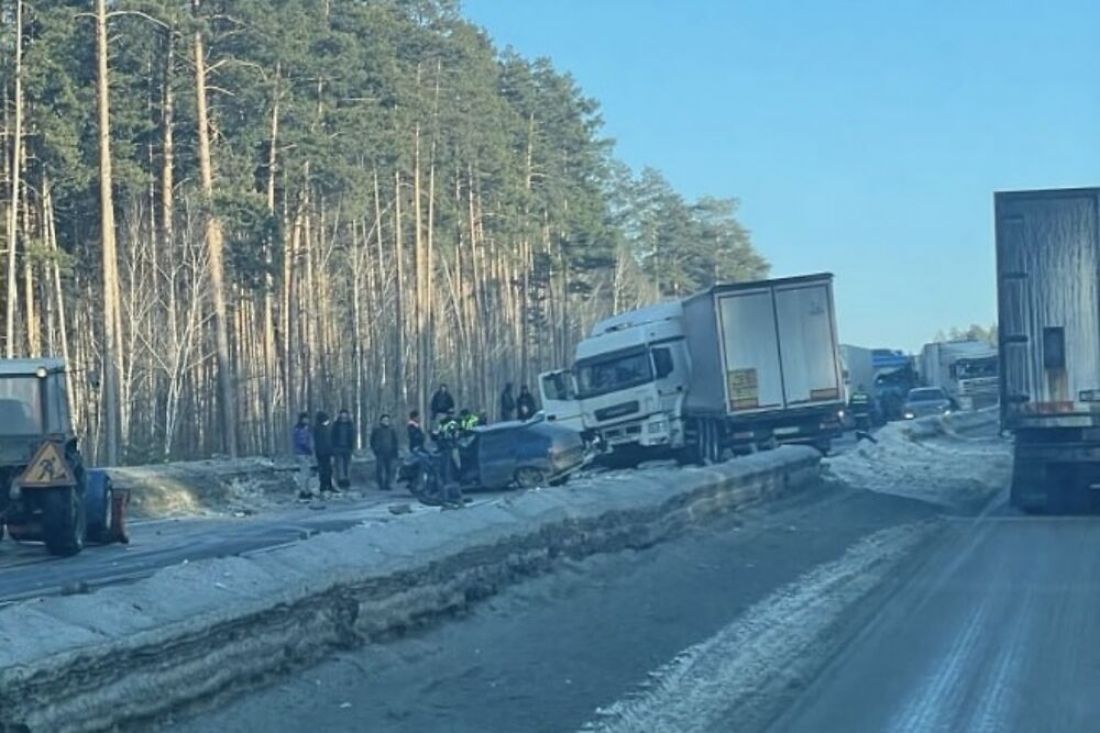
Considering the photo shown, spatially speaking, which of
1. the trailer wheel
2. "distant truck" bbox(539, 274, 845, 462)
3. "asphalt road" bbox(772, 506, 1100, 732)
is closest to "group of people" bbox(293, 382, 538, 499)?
"distant truck" bbox(539, 274, 845, 462)

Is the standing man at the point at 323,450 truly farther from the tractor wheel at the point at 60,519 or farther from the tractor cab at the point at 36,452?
the tractor wheel at the point at 60,519

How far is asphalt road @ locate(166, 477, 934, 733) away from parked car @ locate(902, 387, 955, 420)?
6096 centimetres

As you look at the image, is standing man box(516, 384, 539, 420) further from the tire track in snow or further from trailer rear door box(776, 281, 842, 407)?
the tire track in snow

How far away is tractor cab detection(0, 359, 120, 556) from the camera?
74.4 feet

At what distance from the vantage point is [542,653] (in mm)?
12633

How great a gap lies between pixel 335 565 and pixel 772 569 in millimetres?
7582

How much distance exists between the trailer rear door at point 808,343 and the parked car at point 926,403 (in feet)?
134

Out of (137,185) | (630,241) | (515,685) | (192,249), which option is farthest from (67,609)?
(630,241)

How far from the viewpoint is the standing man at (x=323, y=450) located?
38.8m

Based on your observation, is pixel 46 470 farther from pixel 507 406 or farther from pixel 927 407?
pixel 927 407

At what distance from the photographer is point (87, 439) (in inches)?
2056

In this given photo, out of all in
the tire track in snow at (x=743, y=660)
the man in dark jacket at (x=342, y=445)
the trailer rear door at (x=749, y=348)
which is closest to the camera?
the tire track in snow at (x=743, y=660)

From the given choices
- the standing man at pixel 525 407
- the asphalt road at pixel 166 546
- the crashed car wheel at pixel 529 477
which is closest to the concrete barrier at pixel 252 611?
the asphalt road at pixel 166 546

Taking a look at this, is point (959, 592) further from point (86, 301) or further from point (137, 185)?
point (86, 301)
